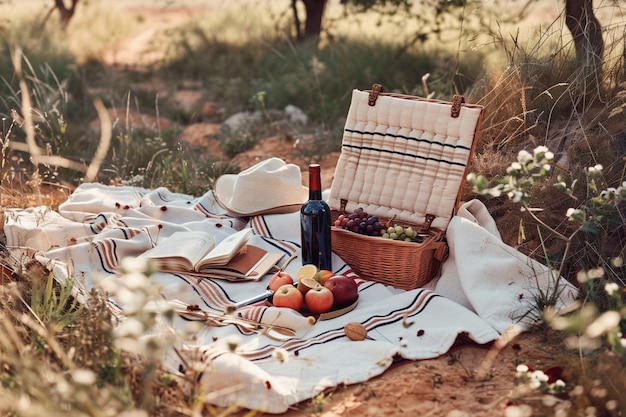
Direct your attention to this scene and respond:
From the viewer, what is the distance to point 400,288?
4531mm

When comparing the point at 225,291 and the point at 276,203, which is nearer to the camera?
the point at 225,291

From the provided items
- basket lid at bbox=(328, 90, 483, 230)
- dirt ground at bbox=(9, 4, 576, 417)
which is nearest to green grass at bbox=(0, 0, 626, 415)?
dirt ground at bbox=(9, 4, 576, 417)

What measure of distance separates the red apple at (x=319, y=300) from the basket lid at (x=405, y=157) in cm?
85

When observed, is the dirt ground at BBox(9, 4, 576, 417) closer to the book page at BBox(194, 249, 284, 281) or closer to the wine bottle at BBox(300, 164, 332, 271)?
the wine bottle at BBox(300, 164, 332, 271)

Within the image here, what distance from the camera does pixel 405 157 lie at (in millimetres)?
4840

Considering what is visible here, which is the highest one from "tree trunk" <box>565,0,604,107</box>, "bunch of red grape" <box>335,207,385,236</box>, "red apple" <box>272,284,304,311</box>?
"tree trunk" <box>565,0,604,107</box>

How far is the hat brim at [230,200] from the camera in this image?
5.37m

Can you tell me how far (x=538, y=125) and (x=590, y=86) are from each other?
41cm

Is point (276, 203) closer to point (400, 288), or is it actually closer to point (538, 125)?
point (400, 288)

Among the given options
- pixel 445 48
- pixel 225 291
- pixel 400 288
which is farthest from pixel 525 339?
pixel 445 48

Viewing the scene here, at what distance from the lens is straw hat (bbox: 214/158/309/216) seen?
5.37 meters

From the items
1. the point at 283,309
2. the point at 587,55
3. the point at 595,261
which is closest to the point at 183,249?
the point at 283,309

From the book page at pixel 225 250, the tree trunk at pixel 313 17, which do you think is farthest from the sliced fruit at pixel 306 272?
the tree trunk at pixel 313 17

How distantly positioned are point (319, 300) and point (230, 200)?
156 cm
